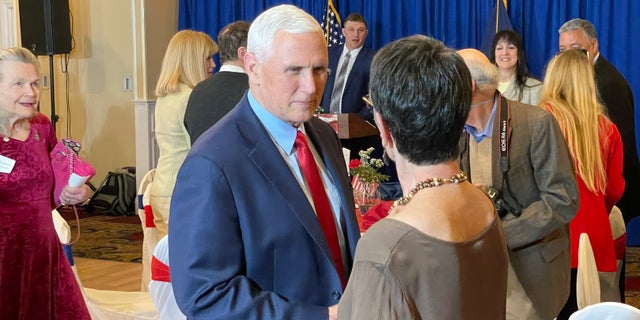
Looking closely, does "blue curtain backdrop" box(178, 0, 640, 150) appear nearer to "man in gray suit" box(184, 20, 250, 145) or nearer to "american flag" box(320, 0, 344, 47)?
"american flag" box(320, 0, 344, 47)

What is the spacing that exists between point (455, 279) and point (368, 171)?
233 centimetres

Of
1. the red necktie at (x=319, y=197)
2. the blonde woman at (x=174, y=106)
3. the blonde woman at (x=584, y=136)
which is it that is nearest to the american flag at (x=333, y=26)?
the blonde woman at (x=174, y=106)

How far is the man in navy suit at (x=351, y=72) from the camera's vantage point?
7258mm

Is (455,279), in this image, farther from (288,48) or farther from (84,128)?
(84,128)

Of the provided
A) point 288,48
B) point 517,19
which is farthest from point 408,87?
point 517,19

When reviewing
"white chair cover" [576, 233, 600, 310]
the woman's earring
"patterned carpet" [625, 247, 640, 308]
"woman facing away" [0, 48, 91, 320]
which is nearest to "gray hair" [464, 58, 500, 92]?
the woman's earring

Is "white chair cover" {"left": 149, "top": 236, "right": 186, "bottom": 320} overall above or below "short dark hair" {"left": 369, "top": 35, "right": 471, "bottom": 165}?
below

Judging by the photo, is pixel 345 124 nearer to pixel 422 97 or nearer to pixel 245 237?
Answer: pixel 245 237

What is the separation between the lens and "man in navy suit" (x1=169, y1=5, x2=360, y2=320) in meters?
1.63

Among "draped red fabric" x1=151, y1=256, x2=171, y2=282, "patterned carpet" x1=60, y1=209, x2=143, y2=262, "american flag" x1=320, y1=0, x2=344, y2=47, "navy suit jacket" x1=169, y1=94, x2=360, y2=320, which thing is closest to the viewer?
"navy suit jacket" x1=169, y1=94, x2=360, y2=320

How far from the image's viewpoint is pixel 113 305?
3748 millimetres

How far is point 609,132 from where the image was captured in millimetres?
3455

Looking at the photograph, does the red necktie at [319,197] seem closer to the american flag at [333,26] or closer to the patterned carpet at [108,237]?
the patterned carpet at [108,237]

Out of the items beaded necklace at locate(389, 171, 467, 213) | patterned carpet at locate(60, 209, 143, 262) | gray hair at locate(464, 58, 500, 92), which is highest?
gray hair at locate(464, 58, 500, 92)
